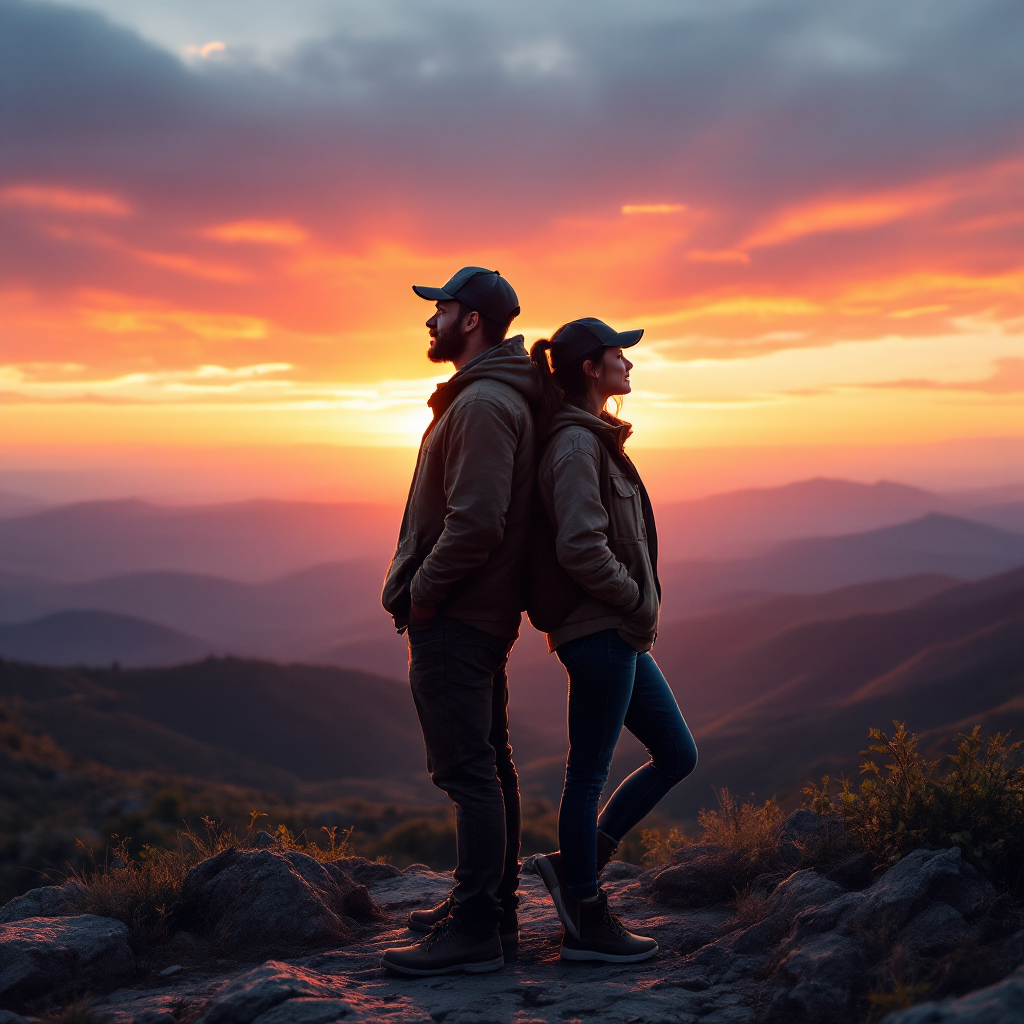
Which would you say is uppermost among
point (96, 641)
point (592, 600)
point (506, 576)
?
point (506, 576)

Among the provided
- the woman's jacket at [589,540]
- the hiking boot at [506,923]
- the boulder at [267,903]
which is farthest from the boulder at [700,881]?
the woman's jacket at [589,540]

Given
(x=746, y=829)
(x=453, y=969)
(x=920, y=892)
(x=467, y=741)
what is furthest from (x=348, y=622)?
(x=920, y=892)

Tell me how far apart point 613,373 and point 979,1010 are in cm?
241

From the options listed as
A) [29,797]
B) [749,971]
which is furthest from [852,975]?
[29,797]

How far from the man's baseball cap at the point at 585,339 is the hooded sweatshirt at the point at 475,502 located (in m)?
0.15

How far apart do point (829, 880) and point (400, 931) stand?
A: 2.08 meters

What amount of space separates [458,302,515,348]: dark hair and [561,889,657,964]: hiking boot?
2280mm

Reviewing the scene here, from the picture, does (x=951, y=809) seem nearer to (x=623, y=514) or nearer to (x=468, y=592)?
(x=623, y=514)

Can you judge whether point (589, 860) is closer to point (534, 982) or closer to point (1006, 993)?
point (534, 982)

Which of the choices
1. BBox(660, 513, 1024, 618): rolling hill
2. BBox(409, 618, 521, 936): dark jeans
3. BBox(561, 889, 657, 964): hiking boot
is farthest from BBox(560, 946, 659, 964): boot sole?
BBox(660, 513, 1024, 618): rolling hill

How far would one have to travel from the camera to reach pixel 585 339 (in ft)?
11.8

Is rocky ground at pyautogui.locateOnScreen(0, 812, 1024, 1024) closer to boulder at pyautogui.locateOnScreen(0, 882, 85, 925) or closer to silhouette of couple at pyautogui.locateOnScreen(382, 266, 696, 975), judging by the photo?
boulder at pyautogui.locateOnScreen(0, 882, 85, 925)

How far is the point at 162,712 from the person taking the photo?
44.4 meters

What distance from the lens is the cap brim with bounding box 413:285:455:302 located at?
3.57 meters
